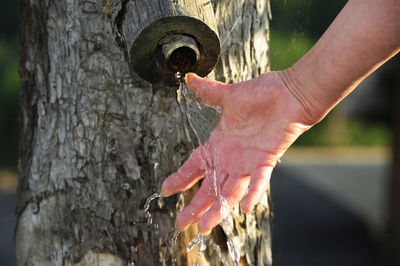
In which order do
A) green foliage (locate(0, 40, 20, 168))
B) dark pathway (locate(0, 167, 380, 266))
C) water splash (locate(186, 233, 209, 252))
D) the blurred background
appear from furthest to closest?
green foliage (locate(0, 40, 20, 168))
the blurred background
dark pathway (locate(0, 167, 380, 266))
water splash (locate(186, 233, 209, 252))

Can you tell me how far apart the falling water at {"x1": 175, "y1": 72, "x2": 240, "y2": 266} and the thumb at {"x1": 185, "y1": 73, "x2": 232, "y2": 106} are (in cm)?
4

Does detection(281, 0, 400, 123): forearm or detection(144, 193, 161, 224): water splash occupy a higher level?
detection(281, 0, 400, 123): forearm

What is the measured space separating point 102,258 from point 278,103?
0.73 meters

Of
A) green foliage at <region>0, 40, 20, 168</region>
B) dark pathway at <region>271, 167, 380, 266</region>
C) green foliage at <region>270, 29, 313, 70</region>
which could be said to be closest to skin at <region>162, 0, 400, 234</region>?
green foliage at <region>270, 29, 313, 70</region>

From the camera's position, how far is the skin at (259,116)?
169 cm

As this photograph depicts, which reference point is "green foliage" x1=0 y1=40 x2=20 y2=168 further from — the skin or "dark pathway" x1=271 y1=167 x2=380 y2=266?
the skin

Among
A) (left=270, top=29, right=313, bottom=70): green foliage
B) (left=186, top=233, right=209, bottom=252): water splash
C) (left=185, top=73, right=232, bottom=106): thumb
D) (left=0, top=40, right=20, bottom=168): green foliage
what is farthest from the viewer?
(left=0, top=40, right=20, bottom=168): green foliage

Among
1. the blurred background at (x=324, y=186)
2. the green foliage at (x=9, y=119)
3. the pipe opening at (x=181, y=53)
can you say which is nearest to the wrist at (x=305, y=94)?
the pipe opening at (x=181, y=53)

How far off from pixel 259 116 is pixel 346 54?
0.31m

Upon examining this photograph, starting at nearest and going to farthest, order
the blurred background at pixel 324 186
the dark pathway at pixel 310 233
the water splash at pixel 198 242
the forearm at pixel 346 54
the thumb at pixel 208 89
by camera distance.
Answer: the forearm at pixel 346 54 < the thumb at pixel 208 89 < the water splash at pixel 198 242 < the dark pathway at pixel 310 233 < the blurred background at pixel 324 186

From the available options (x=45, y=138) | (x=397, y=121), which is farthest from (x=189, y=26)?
(x=397, y=121)

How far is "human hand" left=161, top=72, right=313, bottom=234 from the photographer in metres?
1.74

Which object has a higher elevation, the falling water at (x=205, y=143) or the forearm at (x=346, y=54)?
the forearm at (x=346, y=54)

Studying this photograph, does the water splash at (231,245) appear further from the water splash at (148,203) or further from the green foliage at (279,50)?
the green foliage at (279,50)
